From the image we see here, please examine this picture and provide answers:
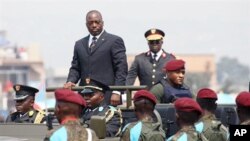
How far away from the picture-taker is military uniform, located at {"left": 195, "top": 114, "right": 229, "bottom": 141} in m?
9.73

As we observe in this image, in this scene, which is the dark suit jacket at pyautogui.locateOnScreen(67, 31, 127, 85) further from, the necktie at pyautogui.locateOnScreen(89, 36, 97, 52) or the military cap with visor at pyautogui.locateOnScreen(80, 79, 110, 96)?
the military cap with visor at pyautogui.locateOnScreen(80, 79, 110, 96)

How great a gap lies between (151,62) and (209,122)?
2.82 m

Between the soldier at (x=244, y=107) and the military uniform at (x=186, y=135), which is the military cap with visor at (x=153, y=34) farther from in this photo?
the military uniform at (x=186, y=135)

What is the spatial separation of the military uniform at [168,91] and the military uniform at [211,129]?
43.2 inches

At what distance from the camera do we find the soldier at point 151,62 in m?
12.4

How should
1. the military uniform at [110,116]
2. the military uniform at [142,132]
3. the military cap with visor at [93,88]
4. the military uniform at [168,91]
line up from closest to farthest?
the military uniform at [142,132], the military uniform at [110,116], the military cap with visor at [93,88], the military uniform at [168,91]

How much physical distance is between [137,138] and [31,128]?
1358mm

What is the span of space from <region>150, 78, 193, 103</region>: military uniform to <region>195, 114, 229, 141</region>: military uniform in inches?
43.2

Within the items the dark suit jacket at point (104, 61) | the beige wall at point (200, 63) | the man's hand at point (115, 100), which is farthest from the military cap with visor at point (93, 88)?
the beige wall at point (200, 63)

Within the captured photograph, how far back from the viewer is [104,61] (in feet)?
38.5

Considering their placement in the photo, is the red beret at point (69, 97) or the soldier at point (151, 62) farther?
the soldier at point (151, 62)

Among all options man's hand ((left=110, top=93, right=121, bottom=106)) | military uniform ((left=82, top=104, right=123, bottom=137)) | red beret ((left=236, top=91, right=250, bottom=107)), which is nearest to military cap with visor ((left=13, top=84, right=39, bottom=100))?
man's hand ((left=110, top=93, right=121, bottom=106))

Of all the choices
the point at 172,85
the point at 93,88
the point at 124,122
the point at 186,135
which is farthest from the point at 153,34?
the point at 186,135

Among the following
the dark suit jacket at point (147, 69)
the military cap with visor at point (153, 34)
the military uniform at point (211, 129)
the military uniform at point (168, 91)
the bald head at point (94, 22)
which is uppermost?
the bald head at point (94, 22)
